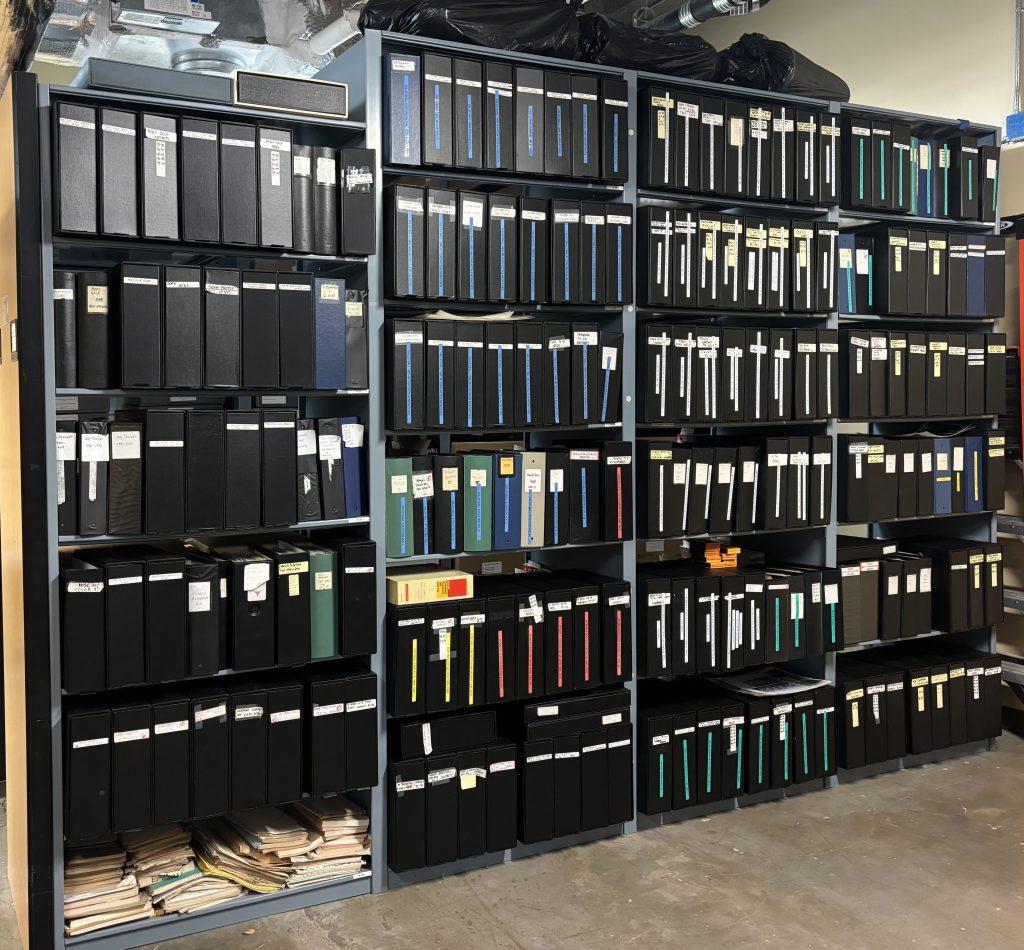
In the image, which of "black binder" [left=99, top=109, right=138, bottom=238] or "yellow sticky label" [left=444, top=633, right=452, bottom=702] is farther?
"yellow sticky label" [left=444, top=633, right=452, bottom=702]

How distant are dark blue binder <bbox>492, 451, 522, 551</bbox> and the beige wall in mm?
2851

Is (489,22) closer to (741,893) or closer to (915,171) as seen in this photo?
(915,171)

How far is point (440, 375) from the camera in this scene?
290 cm

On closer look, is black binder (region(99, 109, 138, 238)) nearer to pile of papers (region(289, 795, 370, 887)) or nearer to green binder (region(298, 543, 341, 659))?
green binder (region(298, 543, 341, 659))

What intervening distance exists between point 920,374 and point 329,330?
7.55 feet

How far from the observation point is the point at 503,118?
2992mm

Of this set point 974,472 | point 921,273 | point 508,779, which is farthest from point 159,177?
point 974,472

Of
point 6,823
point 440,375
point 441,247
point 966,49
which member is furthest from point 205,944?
point 966,49

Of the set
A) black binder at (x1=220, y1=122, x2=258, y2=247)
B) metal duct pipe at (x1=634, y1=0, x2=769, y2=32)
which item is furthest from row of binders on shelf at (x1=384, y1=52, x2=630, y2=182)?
metal duct pipe at (x1=634, y1=0, x2=769, y2=32)

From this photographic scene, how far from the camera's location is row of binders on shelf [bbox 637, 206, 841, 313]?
326 centimetres

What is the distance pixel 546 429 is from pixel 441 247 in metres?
0.64

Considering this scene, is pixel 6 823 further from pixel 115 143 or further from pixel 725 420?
pixel 725 420

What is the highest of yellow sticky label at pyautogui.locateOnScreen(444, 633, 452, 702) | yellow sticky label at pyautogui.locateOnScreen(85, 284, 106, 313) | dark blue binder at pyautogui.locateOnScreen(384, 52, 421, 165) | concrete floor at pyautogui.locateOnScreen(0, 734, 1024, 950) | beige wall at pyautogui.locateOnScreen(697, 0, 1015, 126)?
beige wall at pyautogui.locateOnScreen(697, 0, 1015, 126)

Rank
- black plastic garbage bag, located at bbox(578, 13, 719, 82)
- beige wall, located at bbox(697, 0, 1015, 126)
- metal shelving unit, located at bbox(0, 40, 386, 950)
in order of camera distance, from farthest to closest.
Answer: beige wall, located at bbox(697, 0, 1015, 126) < black plastic garbage bag, located at bbox(578, 13, 719, 82) < metal shelving unit, located at bbox(0, 40, 386, 950)
